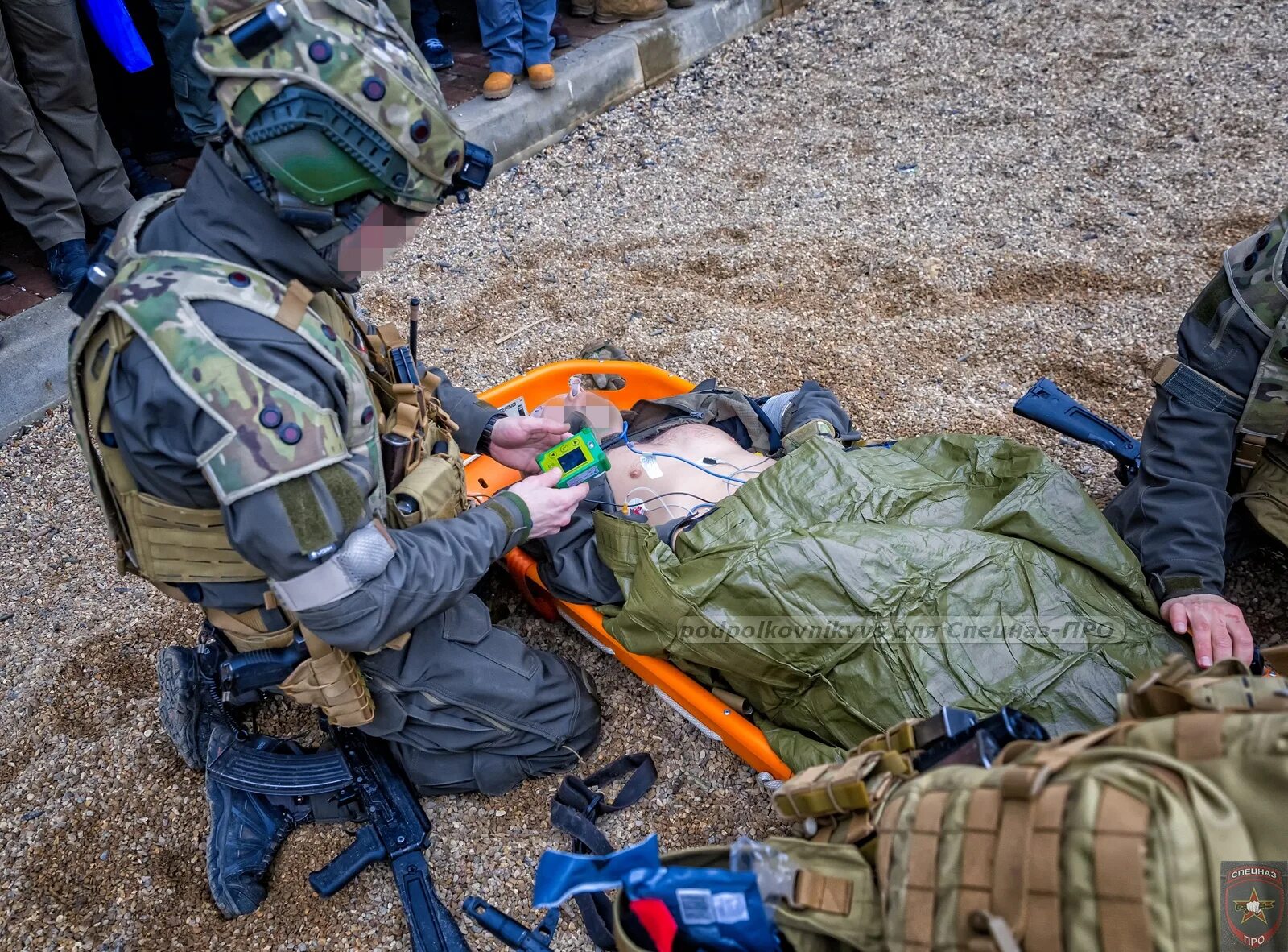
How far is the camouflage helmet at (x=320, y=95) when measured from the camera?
1.74 metres

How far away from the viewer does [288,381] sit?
184cm

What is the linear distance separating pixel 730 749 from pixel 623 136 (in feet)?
15.0

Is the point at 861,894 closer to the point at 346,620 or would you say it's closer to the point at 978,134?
the point at 346,620

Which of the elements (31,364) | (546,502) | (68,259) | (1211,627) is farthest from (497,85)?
(1211,627)

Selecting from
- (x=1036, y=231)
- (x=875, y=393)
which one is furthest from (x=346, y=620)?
(x=1036, y=231)

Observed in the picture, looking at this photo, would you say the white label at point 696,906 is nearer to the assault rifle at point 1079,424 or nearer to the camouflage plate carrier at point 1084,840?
the camouflage plate carrier at point 1084,840

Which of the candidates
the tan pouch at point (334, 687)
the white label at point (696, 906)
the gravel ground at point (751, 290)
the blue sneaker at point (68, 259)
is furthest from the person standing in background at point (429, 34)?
the white label at point (696, 906)

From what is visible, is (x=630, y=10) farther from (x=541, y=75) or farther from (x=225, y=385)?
(x=225, y=385)

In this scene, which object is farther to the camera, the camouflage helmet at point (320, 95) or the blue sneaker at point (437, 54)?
the blue sneaker at point (437, 54)

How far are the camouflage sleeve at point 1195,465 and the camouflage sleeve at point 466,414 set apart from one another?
200cm

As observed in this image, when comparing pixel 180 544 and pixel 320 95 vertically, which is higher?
pixel 320 95

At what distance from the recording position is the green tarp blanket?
2188 mm

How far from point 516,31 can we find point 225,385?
4.85 meters

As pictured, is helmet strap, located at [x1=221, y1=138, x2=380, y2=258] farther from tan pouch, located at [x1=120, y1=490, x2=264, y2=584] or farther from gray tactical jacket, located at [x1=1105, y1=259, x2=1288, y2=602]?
gray tactical jacket, located at [x1=1105, y1=259, x2=1288, y2=602]
